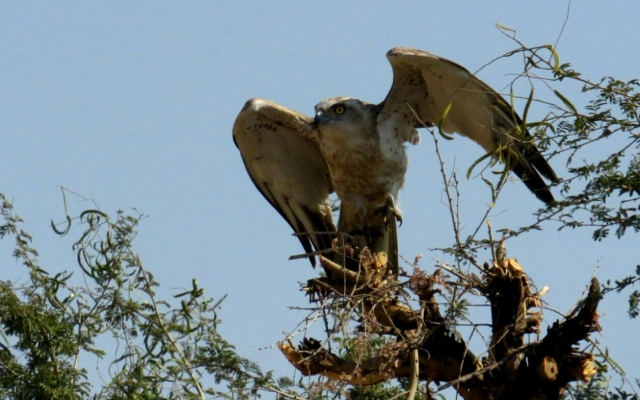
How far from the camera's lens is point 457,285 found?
6.05 meters

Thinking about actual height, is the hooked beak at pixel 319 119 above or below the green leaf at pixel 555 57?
above

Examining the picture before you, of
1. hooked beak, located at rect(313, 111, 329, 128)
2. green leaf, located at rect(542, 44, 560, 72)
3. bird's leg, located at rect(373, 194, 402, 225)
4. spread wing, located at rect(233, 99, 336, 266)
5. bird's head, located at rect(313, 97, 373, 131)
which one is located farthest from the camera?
spread wing, located at rect(233, 99, 336, 266)

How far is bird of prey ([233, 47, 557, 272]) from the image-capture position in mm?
7652

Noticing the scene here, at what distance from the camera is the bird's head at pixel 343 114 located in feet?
27.3

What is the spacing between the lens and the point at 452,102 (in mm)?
7805

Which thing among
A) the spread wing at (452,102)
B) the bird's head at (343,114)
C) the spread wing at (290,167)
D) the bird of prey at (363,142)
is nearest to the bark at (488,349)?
the bird of prey at (363,142)

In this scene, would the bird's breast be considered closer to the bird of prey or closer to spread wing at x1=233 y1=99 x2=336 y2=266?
the bird of prey

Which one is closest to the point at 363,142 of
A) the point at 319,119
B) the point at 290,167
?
the point at 319,119

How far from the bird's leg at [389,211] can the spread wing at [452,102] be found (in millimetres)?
626

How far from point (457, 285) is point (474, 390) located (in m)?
0.63

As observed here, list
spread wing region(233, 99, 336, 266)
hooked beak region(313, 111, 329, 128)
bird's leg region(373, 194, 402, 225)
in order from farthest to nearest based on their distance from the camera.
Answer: spread wing region(233, 99, 336, 266) → hooked beak region(313, 111, 329, 128) → bird's leg region(373, 194, 402, 225)

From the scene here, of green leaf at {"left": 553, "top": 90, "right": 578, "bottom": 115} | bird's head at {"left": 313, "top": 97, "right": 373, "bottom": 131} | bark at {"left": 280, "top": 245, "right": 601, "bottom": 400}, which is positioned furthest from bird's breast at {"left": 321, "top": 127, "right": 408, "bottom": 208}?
green leaf at {"left": 553, "top": 90, "right": 578, "bottom": 115}

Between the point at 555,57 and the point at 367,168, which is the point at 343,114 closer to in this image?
the point at 367,168

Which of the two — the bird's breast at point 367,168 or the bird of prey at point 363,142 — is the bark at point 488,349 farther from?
the bird's breast at point 367,168
